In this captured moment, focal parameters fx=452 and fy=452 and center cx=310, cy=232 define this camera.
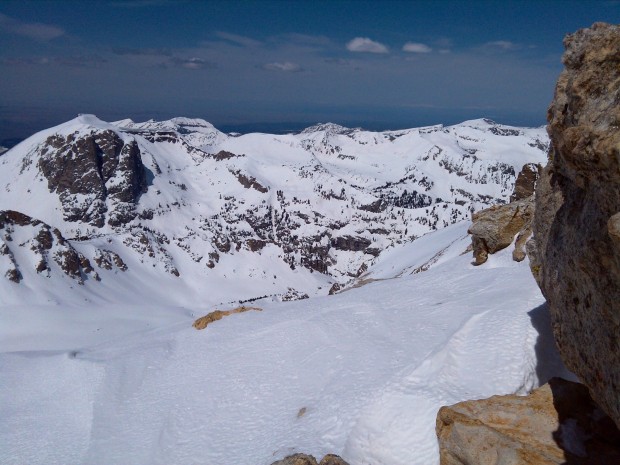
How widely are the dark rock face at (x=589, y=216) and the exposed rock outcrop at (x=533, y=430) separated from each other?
58.1 inches

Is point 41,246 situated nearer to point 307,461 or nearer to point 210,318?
point 210,318

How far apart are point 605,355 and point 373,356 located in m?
14.2

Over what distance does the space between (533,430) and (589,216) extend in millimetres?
5985

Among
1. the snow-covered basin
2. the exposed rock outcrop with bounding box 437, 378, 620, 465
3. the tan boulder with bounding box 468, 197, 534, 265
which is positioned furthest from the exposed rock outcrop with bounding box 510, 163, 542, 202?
the exposed rock outcrop with bounding box 437, 378, 620, 465

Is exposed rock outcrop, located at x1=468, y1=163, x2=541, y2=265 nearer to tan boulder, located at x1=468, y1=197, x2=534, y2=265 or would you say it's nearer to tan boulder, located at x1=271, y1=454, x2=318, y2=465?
tan boulder, located at x1=468, y1=197, x2=534, y2=265

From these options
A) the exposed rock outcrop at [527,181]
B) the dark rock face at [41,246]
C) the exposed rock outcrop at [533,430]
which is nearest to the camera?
the exposed rock outcrop at [533,430]

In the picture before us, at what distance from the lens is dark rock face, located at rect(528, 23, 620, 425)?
8.65 m

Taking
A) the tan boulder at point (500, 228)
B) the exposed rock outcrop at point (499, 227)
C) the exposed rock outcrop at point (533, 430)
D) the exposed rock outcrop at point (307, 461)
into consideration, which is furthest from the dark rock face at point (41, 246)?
the exposed rock outcrop at point (533, 430)

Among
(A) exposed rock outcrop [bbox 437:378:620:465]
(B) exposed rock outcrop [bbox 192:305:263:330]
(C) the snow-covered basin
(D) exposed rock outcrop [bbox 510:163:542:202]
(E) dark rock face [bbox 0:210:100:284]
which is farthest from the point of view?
(E) dark rock face [bbox 0:210:100:284]

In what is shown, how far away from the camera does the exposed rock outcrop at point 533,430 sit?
1107 cm

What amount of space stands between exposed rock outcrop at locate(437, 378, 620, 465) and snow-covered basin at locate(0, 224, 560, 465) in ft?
9.33

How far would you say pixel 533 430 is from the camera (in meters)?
12.0

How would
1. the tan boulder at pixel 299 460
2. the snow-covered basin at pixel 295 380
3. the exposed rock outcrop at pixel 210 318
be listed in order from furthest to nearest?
the exposed rock outcrop at pixel 210 318
the snow-covered basin at pixel 295 380
the tan boulder at pixel 299 460

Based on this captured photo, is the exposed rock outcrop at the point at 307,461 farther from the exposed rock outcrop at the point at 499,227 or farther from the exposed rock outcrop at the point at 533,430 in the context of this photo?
the exposed rock outcrop at the point at 499,227
